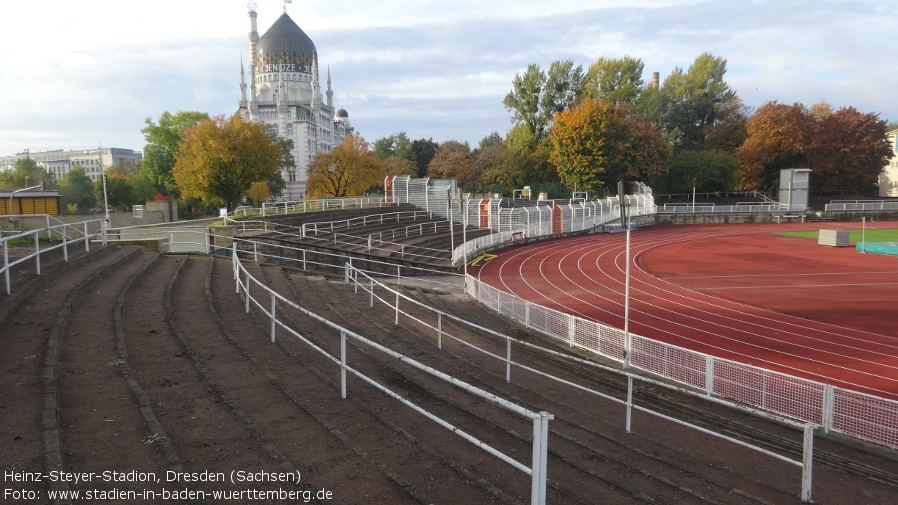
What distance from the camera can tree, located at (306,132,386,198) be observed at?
195 ft

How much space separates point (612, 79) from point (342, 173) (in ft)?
141

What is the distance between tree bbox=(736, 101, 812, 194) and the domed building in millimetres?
75659

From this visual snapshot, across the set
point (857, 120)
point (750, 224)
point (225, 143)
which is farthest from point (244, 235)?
point (857, 120)

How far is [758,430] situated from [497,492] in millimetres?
6526

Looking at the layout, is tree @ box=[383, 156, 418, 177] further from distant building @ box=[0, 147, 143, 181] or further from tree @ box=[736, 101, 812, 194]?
distant building @ box=[0, 147, 143, 181]

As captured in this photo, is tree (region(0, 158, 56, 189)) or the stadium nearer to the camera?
the stadium

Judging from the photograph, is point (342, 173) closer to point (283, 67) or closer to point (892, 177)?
point (283, 67)

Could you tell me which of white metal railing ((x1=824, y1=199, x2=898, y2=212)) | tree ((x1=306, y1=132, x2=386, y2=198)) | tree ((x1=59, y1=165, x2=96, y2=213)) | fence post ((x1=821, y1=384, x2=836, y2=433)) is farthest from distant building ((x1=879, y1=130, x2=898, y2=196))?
tree ((x1=59, y1=165, x2=96, y2=213))

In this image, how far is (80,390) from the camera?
6.25m

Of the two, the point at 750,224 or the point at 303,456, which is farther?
the point at 750,224

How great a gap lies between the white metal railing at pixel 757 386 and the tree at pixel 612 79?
7016 cm

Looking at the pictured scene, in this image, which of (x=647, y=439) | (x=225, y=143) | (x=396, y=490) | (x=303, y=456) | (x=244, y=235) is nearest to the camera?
(x=396, y=490)

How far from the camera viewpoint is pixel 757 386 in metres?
10.2

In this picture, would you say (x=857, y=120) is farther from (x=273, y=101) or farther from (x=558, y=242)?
(x=273, y=101)
